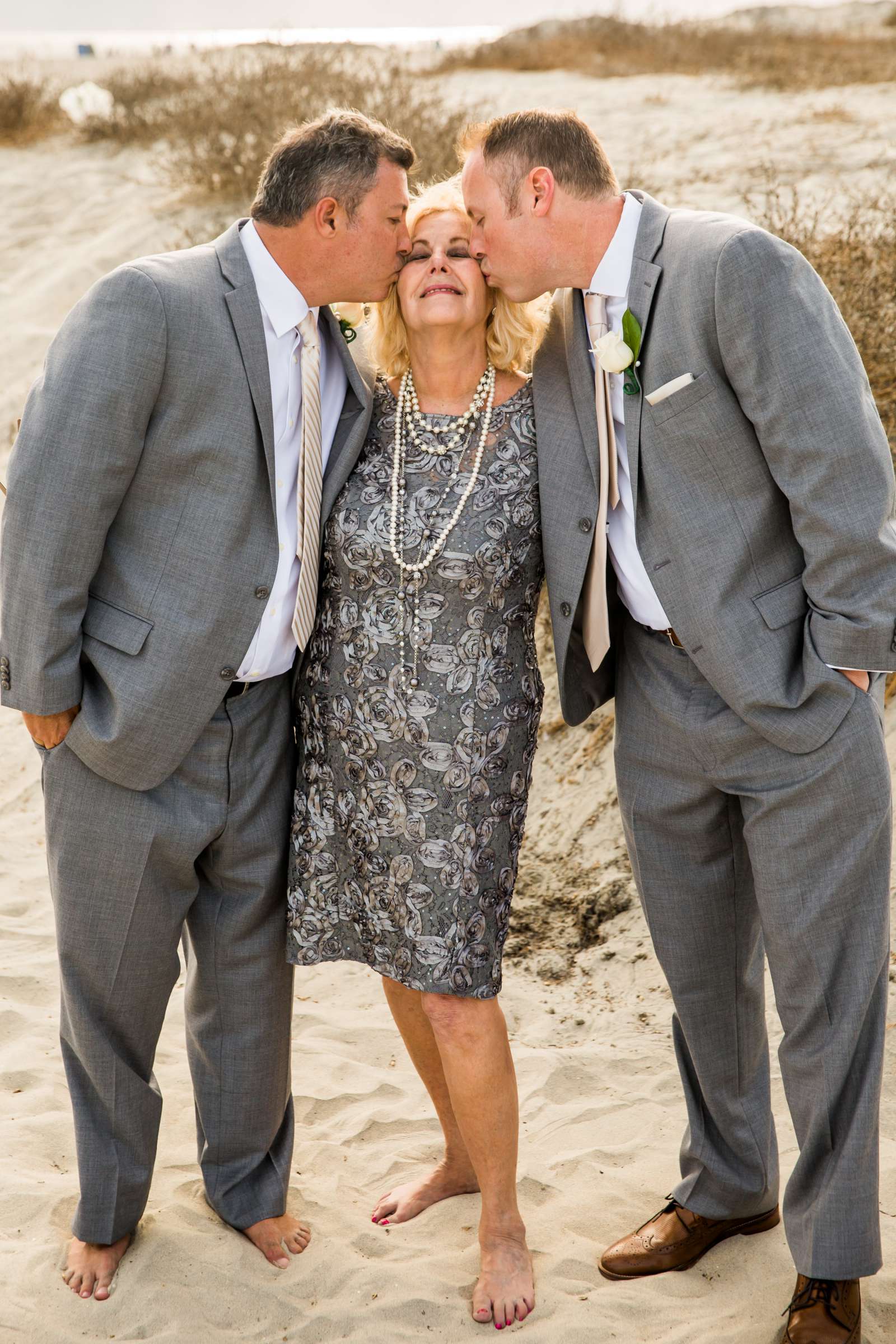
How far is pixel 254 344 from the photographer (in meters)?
2.50

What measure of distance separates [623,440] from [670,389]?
187 mm

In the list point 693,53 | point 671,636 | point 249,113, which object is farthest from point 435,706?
point 693,53

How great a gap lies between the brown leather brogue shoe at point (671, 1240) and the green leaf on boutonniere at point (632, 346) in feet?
6.24

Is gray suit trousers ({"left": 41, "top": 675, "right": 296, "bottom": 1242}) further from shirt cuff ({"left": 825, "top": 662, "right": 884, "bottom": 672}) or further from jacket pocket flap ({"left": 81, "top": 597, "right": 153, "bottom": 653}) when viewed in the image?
shirt cuff ({"left": 825, "top": 662, "right": 884, "bottom": 672})

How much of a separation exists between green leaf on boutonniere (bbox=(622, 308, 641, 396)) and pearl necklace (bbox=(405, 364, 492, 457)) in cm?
39

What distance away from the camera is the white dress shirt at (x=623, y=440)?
98.2 inches

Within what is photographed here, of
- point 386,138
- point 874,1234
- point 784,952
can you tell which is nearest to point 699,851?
point 784,952

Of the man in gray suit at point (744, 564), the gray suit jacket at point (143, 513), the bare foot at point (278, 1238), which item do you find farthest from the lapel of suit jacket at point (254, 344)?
the bare foot at point (278, 1238)

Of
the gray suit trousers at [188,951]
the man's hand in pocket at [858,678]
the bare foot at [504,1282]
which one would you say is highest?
the man's hand in pocket at [858,678]

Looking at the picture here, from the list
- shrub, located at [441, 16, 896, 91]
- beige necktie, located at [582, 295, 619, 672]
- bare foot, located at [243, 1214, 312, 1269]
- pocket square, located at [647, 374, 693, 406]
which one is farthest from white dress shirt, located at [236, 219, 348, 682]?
shrub, located at [441, 16, 896, 91]

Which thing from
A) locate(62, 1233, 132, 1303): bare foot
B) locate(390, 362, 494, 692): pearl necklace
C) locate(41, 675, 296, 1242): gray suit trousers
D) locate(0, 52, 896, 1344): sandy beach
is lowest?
locate(0, 52, 896, 1344): sandy beach

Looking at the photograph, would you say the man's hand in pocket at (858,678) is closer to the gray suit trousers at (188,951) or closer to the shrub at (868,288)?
the gray suit trousers at (188,951)

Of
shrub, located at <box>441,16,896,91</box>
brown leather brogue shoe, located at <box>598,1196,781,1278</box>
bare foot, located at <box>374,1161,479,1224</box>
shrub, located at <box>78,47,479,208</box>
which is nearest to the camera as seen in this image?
brown leather brogue shoe, located at <box>598,1196,781,1278</box>

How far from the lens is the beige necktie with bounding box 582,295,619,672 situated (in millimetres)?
2490
